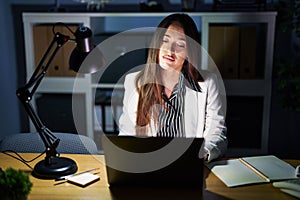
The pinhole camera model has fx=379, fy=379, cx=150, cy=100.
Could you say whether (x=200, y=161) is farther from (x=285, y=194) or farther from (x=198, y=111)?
(x=198, y=111)

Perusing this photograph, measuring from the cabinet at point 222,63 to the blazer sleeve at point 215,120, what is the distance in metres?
0.96

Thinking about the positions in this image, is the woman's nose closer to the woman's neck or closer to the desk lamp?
the woman's neck

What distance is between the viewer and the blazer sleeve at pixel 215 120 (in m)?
1.63

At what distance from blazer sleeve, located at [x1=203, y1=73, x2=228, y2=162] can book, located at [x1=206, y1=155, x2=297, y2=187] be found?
0.29 ft

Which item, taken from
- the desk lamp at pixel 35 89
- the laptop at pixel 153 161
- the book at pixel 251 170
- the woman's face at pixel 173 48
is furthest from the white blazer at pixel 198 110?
the laptop at pixel 153 161

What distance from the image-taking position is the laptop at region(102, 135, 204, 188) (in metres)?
1.22

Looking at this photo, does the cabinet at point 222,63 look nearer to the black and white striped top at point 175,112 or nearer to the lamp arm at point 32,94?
the black and white striped top at point 175,112

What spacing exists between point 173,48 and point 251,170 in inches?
28.8

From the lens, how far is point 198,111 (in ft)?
6.27

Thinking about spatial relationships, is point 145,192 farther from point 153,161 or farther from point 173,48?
point 173,48

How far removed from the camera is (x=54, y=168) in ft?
4.71

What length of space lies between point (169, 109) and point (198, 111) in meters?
0.15

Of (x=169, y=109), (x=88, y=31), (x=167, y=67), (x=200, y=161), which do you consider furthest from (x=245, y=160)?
(x=88, y=31)

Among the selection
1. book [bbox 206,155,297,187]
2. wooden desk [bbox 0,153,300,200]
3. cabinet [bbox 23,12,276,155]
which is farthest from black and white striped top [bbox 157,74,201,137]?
cabinet [bbox 23,12,276,155]
